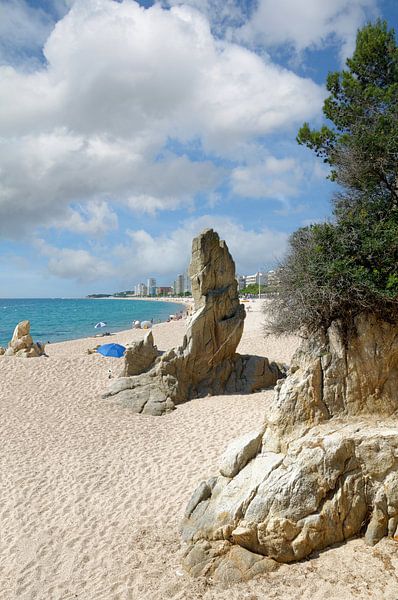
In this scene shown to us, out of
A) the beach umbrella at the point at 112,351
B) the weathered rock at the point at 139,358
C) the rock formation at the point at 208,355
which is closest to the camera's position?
the rock formation at the point at 208,355

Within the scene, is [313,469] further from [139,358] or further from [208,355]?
[139,358]

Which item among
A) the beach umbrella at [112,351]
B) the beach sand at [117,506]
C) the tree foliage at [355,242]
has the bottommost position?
the beach sand at [117,506]

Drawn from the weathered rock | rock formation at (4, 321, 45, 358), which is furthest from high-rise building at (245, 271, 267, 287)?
rock formation at (4, 321, 45, 358)

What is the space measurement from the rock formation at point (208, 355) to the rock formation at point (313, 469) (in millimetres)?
9613

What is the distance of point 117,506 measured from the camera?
912 cm

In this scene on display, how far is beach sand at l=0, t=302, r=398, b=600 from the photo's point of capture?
19.4 feet

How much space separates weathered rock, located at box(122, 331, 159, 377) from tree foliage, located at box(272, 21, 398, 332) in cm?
1135

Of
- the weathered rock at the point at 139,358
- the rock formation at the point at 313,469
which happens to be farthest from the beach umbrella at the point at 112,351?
the rock formation at the point at 313,469

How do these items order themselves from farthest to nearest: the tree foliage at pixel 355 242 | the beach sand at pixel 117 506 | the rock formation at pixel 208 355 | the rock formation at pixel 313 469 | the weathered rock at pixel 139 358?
the weathered rock at pixel 139 358
the rock formation at pixel 208 355
the tree foliage at pixel 355 242
the rock formation at pixel 313 469
the beach sand at pixel 117 506

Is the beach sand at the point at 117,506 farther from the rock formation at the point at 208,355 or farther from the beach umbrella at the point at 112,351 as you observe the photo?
the beach umbrella at the point at 112,351

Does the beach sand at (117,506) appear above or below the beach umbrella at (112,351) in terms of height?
below

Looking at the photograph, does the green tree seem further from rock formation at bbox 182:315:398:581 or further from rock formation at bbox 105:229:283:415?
rock formation at bbox 105:229:283:415

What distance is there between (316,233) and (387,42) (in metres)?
6.32

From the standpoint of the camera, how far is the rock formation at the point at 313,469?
6.09 meters
